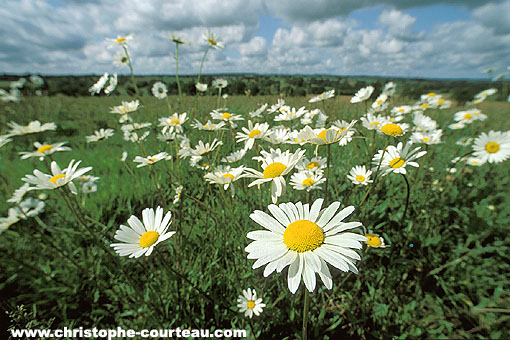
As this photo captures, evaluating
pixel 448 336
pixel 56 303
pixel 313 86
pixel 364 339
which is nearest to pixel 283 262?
pixel 364 339

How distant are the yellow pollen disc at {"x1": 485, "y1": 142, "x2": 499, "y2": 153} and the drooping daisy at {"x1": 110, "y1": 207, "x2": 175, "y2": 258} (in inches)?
116

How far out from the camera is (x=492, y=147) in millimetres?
2248

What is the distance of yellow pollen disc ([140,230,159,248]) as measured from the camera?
1.05 meters

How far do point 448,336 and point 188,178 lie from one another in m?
2.47

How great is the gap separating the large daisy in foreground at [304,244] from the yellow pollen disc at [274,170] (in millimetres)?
223

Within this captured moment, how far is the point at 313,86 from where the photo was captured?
2.97 meters

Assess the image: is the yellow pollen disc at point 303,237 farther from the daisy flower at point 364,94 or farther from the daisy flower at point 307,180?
the daisy flower at point 364,94

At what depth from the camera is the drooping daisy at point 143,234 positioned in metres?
1.02

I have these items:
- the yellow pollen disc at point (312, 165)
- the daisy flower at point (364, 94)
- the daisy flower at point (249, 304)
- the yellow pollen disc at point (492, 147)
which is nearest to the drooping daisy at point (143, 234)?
the daisy flower at point (249, 304)

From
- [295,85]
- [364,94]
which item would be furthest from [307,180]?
[295,85]

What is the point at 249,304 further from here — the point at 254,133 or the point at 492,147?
the point at 492,147

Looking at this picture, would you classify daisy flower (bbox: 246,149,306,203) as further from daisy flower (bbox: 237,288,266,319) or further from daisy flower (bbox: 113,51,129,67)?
daisy flower (bbox: 113,51,129,67)

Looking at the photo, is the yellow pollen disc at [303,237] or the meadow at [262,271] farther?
the meadow at [262,271]

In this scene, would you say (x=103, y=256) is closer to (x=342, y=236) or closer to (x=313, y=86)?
(x=342, y=236)
